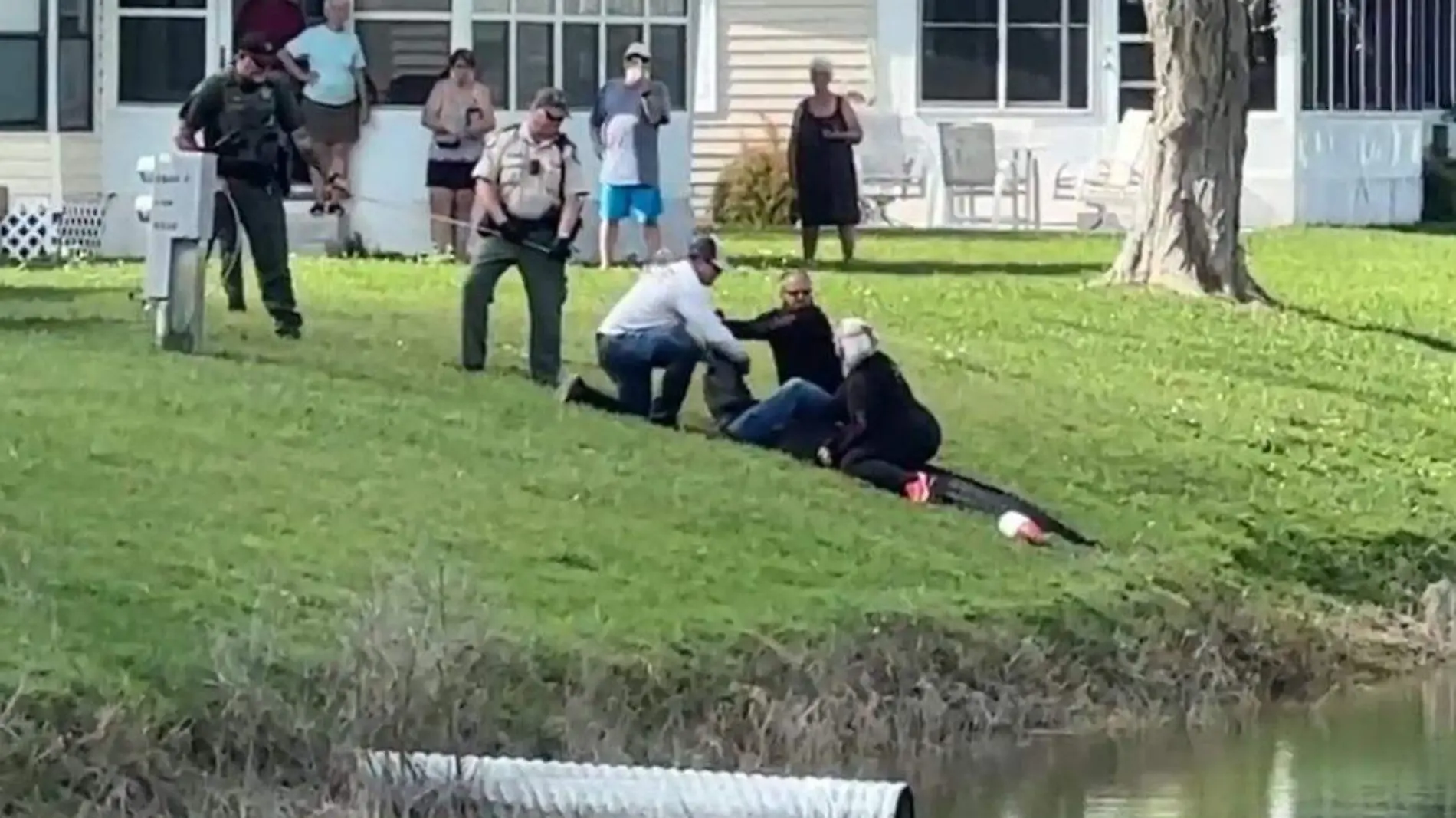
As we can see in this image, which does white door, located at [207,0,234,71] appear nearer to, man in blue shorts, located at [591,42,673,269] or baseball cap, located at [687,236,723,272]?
man in blue shorts, located at [591,42,673,269]

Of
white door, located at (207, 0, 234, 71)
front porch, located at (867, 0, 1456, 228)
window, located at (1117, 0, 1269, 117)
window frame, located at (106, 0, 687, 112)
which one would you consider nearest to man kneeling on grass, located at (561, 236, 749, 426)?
window frame, located at (106, 0, 687, 112)

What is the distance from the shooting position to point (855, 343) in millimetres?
17406

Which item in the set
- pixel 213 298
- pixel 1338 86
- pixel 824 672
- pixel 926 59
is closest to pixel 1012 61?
pixel 926 59

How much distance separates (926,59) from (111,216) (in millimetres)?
A: 11482

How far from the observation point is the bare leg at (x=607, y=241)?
86.7ft

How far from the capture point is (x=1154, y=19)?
27.0 m

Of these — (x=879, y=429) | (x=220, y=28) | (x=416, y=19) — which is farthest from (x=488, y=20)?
(x=879, y=429)

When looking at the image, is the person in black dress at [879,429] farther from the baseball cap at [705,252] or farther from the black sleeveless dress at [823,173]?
the black sleeveless dress at [823,173]

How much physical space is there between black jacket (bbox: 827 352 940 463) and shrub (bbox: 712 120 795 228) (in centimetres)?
1876

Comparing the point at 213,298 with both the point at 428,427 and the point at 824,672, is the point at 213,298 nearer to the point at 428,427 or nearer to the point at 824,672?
the point at 428,427

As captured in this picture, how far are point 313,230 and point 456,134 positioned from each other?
7.17 feet

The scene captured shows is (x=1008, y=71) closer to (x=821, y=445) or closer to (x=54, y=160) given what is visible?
(x=54, y=160)

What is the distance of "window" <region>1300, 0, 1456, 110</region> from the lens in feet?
126

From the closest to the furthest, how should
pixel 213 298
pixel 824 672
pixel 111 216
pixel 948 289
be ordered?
pixel 824 672
pixel 213 298
pixel 948 289
pixel 111 216
